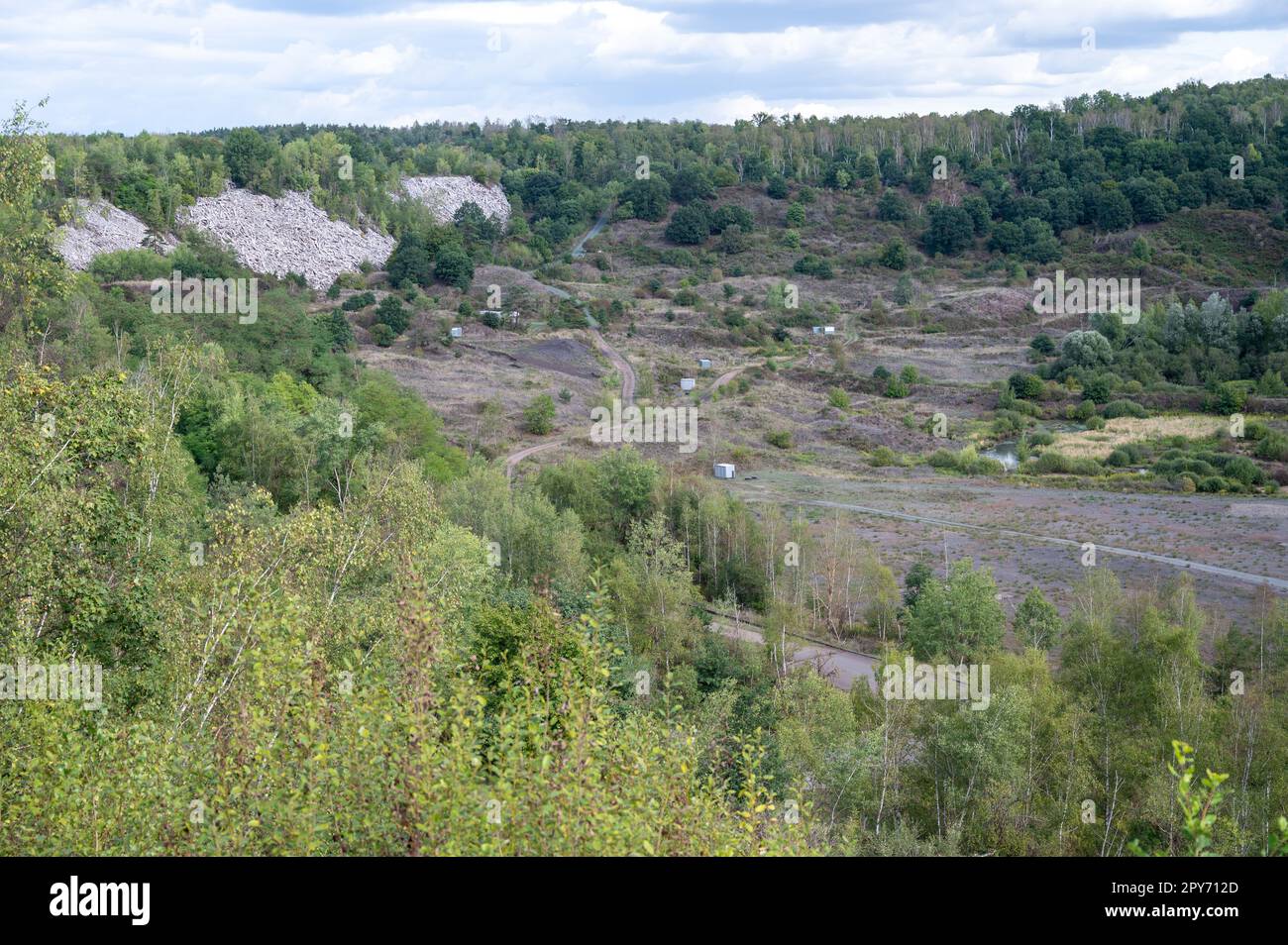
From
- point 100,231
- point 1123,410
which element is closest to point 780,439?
point 1123,410

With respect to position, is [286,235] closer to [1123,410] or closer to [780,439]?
[780,439]

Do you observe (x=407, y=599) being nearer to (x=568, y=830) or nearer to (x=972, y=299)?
(x=568, y=830)

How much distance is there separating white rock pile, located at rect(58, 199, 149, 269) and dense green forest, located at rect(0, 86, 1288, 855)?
15447 millimetres

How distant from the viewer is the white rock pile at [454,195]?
12825cm

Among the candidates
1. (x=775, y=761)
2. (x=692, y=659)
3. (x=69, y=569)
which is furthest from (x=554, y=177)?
(x=69, y=569)

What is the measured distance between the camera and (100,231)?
93125mm

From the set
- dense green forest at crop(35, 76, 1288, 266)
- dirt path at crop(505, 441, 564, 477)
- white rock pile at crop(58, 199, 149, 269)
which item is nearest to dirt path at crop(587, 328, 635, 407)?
dirt path at crop(505, 441, 564, 477)

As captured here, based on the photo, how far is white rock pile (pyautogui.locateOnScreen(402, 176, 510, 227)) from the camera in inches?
5049

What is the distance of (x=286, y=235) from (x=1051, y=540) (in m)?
80.1

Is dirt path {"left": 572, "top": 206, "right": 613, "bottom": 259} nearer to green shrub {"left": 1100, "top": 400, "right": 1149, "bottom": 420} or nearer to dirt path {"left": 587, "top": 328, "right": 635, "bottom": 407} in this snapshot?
dirt path {"left": 587, "top": 328, "right": 635, "bottom": 407}

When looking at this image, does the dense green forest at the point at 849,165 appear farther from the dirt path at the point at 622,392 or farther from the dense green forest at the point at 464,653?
the dense green forest at the point at 464,653

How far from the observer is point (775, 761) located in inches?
963

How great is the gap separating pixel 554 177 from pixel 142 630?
127218 millimetres

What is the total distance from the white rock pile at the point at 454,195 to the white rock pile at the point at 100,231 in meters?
36.2
